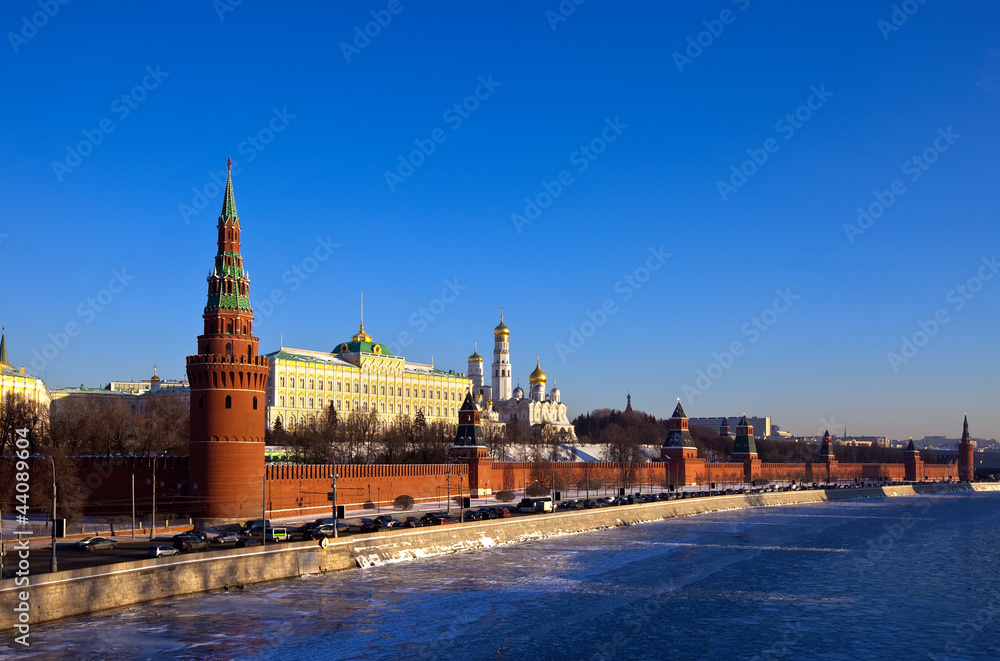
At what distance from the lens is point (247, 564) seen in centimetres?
3206

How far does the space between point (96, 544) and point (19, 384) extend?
60.4 metres

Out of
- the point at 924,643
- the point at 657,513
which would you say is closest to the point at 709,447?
the point at 657,513

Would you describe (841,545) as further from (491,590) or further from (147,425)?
(147,425)

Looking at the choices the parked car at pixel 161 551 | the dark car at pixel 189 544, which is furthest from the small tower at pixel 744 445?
the parked car at pixel 161 551

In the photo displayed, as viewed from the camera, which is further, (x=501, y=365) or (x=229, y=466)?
(x=501, y=365)

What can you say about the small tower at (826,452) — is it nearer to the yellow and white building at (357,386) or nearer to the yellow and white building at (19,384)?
the yellow and white building at (357,386)

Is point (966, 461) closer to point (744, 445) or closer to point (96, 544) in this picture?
point (744, 445)

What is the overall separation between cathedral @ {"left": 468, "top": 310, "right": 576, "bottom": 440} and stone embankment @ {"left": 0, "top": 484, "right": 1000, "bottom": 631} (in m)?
76.0

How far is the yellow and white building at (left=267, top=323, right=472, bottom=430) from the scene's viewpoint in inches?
3735

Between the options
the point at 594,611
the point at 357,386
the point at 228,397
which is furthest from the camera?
the point at 357,386

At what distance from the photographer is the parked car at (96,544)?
33.6 meters

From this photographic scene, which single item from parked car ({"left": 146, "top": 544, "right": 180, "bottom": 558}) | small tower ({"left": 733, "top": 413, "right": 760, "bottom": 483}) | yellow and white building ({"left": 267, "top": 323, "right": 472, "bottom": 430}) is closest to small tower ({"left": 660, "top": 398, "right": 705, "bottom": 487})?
small tower ({"left": 733, "top": 413, "right": 760, "bottom": 483})

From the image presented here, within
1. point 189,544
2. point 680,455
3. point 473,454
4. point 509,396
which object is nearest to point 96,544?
point 189,544

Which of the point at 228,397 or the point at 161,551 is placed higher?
the point at 228,397
